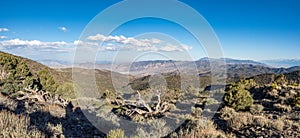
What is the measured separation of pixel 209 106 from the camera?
14.7 m

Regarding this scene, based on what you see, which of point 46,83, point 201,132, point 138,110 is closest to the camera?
point 201,132

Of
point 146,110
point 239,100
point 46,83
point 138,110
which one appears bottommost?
point 146,110

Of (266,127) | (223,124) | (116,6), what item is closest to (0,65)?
(116,6)

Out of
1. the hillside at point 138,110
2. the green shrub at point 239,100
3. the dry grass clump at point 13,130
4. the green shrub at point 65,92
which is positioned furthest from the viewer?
the green shrub at point 65,92

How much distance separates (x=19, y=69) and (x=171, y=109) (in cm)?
1075

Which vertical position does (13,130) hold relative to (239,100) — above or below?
below

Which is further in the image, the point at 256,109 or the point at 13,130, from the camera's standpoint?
the point at 256,109

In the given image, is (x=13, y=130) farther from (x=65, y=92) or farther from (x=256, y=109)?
(x=256, y=109)

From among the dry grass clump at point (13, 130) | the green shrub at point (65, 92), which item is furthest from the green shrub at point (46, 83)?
the dry grass clump at point (13, 130)

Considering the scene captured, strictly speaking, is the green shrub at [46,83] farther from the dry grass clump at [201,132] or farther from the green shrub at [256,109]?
the green shrub at [256,109]

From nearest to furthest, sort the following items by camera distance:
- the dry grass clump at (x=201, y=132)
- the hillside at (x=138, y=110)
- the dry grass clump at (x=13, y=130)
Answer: the dry grass clump at (x=13, y=130) < the dry grass clump at (x=201, y=132) < the hillside at (x=138, y=110)

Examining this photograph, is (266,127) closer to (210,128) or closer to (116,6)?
(210,128)

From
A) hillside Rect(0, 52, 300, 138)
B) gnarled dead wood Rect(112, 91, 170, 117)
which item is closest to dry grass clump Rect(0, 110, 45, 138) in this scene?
hillside Rect(0, 52, 300, 138)

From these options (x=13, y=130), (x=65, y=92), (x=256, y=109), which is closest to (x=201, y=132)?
(x=13, y=130)
